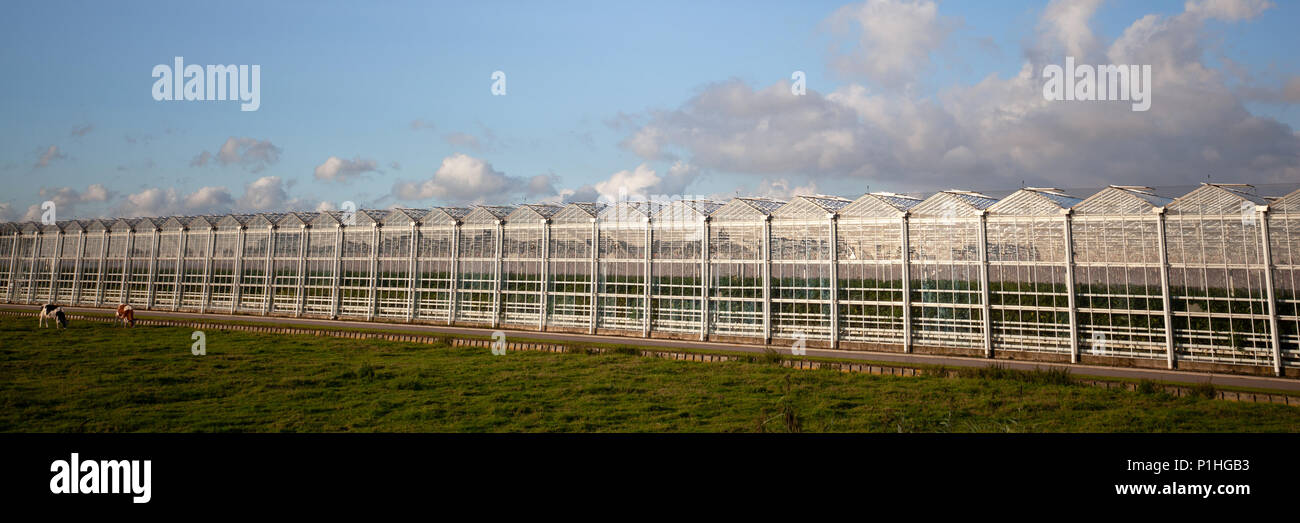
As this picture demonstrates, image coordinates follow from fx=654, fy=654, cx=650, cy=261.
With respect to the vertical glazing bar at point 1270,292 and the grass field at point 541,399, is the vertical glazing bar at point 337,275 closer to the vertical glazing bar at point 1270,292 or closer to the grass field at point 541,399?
the grass field at point 541,399

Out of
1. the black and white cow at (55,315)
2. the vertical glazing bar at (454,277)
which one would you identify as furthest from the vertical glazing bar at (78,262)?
the vertical glazing bar at (454,277)

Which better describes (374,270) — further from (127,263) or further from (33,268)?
(33,268)

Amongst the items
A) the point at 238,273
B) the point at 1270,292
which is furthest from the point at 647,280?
the point at 238,273

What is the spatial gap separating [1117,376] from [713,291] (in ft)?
60.0

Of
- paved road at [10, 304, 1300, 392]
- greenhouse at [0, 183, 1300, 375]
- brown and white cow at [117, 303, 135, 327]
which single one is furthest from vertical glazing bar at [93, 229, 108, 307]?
paved road at [10, 304, 1300, 392]

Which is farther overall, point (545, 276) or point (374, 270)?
point (374, 270)

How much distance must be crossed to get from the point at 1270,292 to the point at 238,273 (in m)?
63.2

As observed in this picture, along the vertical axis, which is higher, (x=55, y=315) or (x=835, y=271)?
(x=835, y=271)

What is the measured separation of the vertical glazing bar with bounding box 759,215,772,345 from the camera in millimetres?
33531

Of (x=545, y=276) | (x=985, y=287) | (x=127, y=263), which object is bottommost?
(x=985, y=287)

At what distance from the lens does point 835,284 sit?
32.0 meters

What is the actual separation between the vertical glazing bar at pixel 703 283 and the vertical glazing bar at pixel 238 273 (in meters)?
39.7

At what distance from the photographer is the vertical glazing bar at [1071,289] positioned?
88.5 feet
